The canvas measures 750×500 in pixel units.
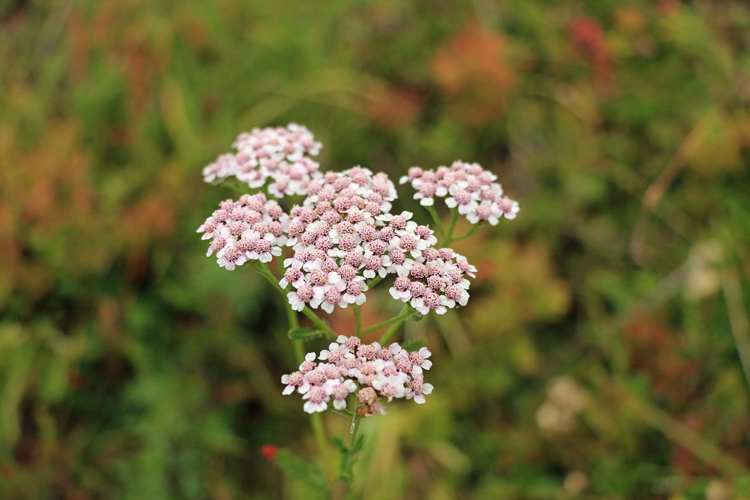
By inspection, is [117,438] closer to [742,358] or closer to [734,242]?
[742,358]

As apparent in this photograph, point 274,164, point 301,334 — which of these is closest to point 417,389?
point 301,334

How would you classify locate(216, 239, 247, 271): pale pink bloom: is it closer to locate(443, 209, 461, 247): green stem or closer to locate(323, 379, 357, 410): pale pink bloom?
locate(323, 379, 357, 410): pale pink bloom

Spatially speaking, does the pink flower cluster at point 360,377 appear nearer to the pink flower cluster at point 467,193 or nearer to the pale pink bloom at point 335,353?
the pale pink bloom at point 335,353

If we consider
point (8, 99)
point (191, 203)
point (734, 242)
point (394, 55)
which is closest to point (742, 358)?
point (734, 242)

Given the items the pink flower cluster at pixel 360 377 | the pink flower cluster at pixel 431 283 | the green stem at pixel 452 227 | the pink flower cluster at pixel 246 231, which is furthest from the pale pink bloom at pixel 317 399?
the green stem at pixel 452 227

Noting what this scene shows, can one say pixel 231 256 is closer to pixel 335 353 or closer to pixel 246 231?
pixel 246 231

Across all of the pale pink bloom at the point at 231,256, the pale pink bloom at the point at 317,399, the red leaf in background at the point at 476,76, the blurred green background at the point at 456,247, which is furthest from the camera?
the red leaf in background at the point at 476,76
